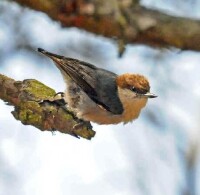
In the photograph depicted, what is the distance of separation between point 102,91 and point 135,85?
1.00 feet

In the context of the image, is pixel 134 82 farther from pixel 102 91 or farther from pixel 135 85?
pixel 102 91

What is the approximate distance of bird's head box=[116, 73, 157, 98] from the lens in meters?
3.84

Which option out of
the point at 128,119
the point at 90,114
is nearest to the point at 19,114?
the point at 90,114

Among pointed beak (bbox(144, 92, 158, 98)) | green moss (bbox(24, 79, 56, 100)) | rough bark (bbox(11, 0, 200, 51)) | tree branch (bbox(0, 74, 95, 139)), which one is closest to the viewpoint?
rough bark (bbox(11, 0, 200, 51))

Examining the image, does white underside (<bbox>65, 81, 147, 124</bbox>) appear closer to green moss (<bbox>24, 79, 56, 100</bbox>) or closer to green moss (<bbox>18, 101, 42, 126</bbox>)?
green moss (<bbox>24, 79, 56, 100</bbox>)

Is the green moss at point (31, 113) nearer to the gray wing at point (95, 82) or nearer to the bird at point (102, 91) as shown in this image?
the bird at point (102, 91)

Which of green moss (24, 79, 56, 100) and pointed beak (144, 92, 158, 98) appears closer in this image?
green moss (24, 79, 56, 100)

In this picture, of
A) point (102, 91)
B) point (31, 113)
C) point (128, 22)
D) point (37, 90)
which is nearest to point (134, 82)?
point (102, 91)

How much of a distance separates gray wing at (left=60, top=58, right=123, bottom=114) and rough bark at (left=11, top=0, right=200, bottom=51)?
304 centimetres

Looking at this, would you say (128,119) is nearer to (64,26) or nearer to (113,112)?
(113,112)

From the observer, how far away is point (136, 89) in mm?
3918

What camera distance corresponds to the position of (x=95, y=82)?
13.0ft

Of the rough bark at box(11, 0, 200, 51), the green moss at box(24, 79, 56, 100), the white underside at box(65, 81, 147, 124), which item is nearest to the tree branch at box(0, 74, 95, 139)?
the green moss at box(24, 79, 56, 100)

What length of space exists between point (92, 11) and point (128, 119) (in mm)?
3320
